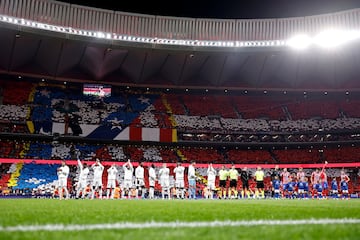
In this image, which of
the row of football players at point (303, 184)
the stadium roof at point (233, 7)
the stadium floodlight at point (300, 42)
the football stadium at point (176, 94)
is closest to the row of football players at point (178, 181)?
the row of football players at point (303, 184)

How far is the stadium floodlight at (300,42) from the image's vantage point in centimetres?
3469

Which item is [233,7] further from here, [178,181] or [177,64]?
[178,181]

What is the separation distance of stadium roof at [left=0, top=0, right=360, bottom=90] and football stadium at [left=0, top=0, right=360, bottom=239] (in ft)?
0.38

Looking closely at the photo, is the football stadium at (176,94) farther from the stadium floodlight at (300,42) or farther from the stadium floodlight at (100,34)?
the stadium floodlight at (100,34)

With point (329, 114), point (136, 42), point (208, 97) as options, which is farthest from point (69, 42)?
point (329, 114)

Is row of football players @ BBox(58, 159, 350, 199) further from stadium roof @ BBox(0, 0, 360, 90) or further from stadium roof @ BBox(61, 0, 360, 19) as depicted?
stadium roof @ BBox(61, 0, 360, 19)

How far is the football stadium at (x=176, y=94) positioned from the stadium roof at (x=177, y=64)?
0.38ft

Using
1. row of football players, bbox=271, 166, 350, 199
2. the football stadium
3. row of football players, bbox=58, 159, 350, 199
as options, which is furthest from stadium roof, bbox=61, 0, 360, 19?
row of football players, bbox=58, 159, 350, 199

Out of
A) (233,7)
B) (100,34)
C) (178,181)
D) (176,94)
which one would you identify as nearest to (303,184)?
(178,181)

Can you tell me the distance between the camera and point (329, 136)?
38531 mm

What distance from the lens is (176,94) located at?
4416 cm

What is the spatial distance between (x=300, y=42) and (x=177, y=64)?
12.6m

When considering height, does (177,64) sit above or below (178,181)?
above

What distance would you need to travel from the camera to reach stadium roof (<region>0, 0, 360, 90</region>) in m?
34.5
